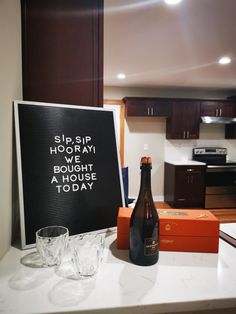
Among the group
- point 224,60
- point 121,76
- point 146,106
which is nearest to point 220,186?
point 146,106

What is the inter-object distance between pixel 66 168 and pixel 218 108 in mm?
4281

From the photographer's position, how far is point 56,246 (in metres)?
0.72

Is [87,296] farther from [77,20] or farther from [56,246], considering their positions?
[77,20]

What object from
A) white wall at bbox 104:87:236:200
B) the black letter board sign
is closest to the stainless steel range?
white wall at bbox 104:87:236:200

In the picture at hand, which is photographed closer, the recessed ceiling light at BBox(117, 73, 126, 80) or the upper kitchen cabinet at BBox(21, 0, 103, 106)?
the upper kitchen cabinet at BBox(21, 0, 103, 106)

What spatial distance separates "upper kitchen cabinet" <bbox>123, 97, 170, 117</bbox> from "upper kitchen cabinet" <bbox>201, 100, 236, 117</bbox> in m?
0.73

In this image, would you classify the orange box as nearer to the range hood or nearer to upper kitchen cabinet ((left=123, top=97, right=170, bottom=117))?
upper kitchen cabinet ((left=123, top=97, right=170, bottom=117))

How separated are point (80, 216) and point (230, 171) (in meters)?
4.01

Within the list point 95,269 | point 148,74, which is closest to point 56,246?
point 95,269

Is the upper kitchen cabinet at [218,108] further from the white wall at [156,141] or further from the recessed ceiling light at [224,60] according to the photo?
the recessed ceiling light at [224,60]

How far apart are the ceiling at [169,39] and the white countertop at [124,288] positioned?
171 centimetres

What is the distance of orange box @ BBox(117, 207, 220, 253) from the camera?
0.78 m

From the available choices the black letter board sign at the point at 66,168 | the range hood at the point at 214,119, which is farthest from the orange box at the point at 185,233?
the range hood at the point at 214,119

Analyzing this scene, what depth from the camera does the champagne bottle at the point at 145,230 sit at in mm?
699
